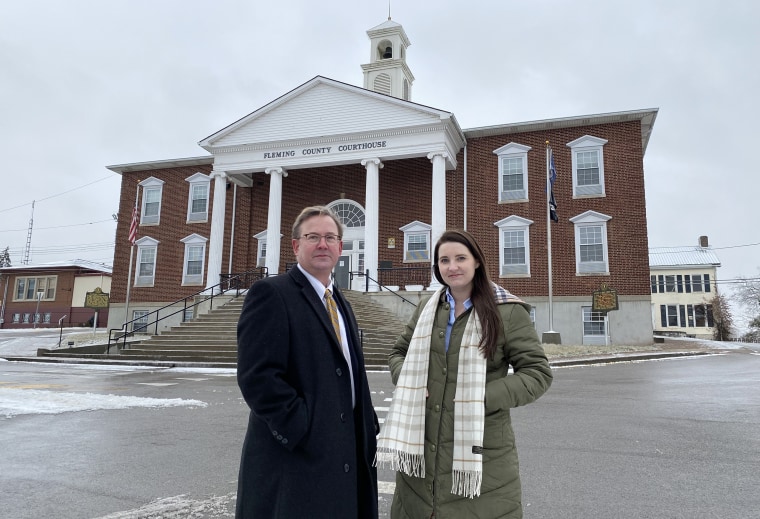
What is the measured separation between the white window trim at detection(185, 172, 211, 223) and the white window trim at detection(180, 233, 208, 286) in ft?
3.10

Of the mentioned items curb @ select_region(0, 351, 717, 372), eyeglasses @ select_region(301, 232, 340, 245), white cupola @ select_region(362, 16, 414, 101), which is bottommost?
curb @ select_region(0, 351, 717, 372)

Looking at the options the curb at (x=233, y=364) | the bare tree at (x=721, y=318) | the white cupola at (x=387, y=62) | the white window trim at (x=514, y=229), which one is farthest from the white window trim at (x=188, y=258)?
the bare tree at (x=721, y=318)

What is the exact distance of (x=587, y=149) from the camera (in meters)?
22.7

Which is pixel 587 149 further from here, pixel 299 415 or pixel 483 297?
pixel 299 415

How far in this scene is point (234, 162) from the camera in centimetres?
2411

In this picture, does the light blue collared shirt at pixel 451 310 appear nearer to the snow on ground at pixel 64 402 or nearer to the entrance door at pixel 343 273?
the snow on ground at pixel 64 402

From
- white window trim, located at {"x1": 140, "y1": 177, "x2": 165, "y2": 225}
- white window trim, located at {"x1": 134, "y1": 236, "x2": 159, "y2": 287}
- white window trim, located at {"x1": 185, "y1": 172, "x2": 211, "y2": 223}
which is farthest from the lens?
white window trim, located at {"x1": 140, "y1": 177, "x2": 165, "y2": 225}

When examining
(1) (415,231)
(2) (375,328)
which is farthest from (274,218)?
(2) (375,328)

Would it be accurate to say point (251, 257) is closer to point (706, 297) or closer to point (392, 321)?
point (392, 321)

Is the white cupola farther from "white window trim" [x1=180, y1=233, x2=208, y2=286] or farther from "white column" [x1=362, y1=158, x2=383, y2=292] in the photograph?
"white window trim" [x1=180, y1=233, x2=208, y2=286]

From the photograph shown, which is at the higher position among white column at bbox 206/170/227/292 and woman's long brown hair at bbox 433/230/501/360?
white column at bbox 206/170/227/292

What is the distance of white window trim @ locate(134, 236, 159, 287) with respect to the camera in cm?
2812

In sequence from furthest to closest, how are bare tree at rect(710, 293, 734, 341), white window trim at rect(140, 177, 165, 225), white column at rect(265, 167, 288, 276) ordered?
bare tree at rect(710, 293, 734, 341)
white window trim at rect(140, 177, 165, 225)
white column at rect(265, 167, 288, 276)

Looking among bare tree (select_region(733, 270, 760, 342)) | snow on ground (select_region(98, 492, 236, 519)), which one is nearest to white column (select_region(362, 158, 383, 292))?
snow on ground (select_region(98, 492, 236, 519))
